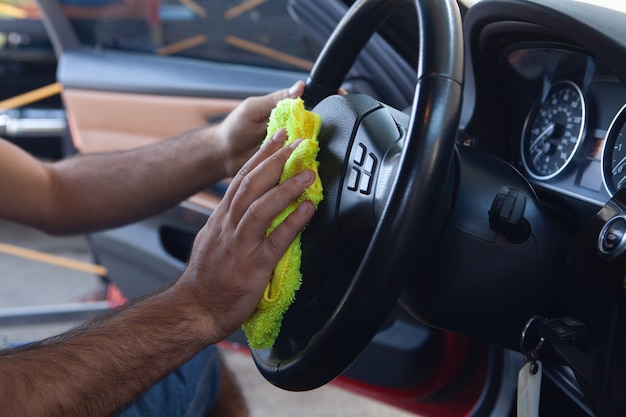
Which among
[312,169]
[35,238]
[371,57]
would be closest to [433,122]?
[312,169]

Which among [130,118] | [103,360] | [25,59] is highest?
[103,360]

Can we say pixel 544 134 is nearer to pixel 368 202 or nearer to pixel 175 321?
pixel 368 202

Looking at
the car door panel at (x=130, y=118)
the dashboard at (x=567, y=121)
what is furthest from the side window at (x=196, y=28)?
the dashboard at (x=567, y=121)

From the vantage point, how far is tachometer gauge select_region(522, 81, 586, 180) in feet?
2.76

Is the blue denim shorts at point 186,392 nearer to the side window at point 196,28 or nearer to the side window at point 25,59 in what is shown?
the side window at point 196,28

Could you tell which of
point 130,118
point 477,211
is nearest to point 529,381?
point 477,211

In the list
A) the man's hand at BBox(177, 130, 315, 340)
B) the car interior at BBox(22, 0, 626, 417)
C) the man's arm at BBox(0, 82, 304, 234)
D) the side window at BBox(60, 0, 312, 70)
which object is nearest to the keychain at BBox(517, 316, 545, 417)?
the car interior at BBox(22, 0, 626, 417)

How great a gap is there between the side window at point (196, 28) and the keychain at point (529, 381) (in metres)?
1.07

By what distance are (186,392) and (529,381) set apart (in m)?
0.48

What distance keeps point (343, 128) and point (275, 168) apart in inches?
4.4

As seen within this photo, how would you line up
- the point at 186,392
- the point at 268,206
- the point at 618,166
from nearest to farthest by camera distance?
the point at 268,206 < the point at 618,166 < the point at 186,392

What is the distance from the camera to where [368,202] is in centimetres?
70

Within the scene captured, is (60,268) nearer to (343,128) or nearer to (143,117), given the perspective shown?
(143,117)

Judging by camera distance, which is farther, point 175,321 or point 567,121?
point 567,121
